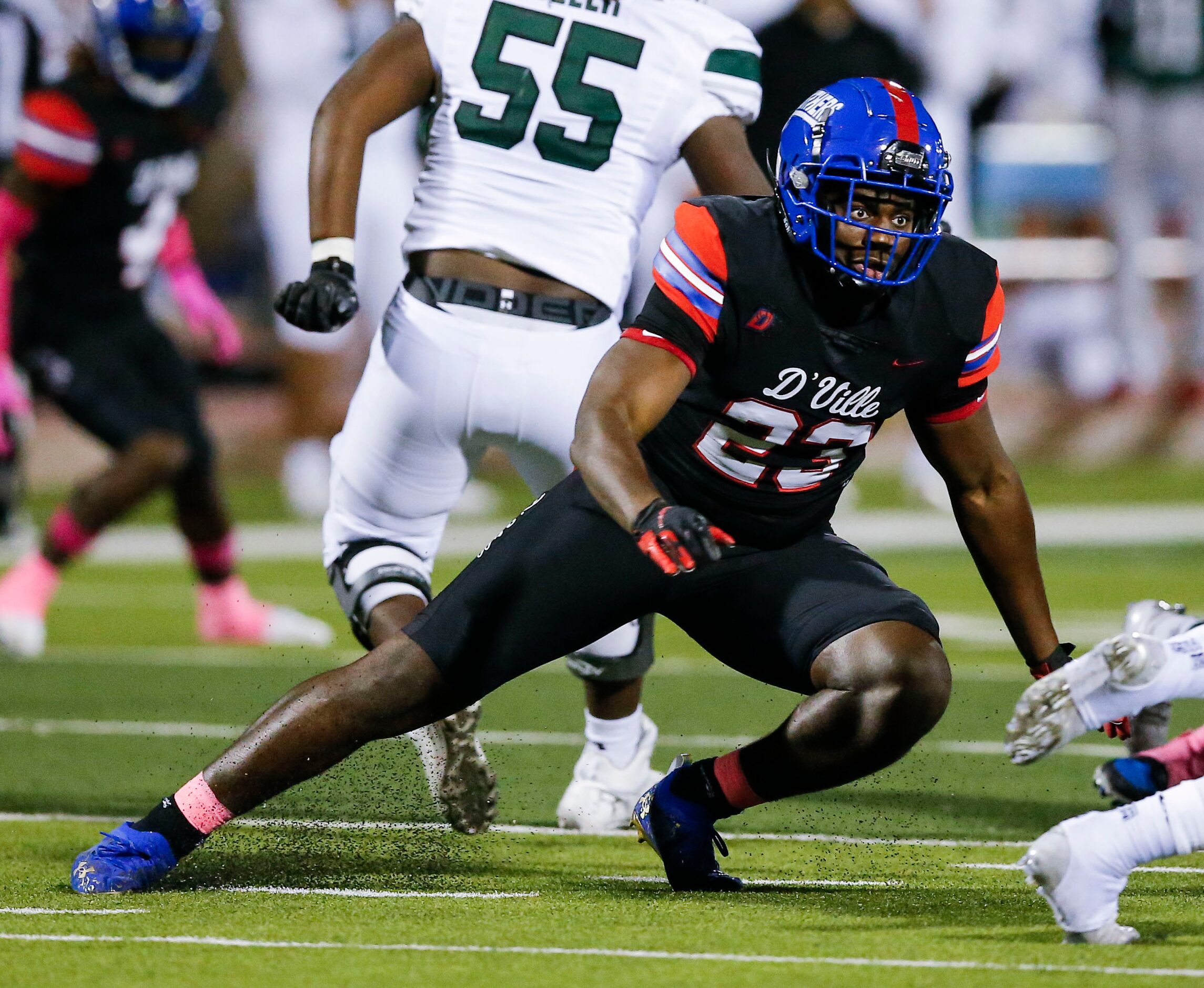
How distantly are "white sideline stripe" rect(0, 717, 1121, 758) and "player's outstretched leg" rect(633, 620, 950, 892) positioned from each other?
1.81m

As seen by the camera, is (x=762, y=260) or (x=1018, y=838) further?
(x=1018, y=838)

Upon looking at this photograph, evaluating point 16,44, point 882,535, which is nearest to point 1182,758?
point 882,535

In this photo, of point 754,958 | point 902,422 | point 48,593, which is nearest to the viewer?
point 754,958

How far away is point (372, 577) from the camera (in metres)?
4.91

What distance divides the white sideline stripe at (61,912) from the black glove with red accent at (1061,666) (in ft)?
5.64

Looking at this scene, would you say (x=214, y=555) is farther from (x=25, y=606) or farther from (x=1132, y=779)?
(x=1132, y=779)

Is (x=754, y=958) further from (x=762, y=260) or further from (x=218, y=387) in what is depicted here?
(x=218, y=387)

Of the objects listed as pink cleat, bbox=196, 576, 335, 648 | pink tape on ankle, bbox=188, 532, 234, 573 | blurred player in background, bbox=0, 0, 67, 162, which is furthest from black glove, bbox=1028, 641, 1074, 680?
blurred player in background, bbox=0, 0, 67, 162

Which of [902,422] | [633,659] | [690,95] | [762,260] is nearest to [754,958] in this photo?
[762,260]

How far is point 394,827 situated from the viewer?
4992mm

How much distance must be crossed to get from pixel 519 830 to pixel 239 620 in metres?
3.57

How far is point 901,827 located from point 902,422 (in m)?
10.2

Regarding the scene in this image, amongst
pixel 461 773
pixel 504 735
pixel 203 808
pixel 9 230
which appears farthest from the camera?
pixel 9 230

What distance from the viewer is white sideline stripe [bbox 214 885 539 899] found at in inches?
165
